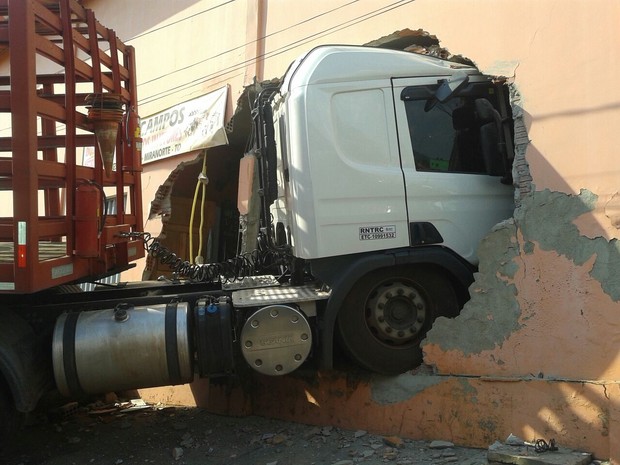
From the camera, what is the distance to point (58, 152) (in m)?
5.14

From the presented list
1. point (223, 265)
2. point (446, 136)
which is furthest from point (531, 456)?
point (223, 265)

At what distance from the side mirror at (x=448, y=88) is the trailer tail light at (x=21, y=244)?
3.14 metres

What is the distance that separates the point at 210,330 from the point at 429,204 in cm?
196

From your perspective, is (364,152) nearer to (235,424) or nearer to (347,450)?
(347,450)

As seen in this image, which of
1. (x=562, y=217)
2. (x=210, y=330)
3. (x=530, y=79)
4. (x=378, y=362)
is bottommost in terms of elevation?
(x=378, y=362)

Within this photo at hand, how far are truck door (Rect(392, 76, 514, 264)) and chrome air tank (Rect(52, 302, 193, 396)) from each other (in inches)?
78.9

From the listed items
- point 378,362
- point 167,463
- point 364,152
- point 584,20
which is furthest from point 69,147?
point 584,20

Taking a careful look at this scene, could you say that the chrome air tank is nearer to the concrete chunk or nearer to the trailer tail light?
the trailer tail light

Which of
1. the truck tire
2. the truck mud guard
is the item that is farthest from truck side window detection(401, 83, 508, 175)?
the truck tire

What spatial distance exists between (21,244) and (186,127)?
5.30m

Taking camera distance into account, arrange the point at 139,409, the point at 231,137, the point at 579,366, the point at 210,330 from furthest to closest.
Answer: the point at 231,137 < the point at 139,409 < the point at 210,330 < the point at 579,366

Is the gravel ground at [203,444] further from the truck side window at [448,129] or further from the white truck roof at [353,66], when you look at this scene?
the white truck roof at [353,66]

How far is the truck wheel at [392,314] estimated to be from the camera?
4898 millimetres

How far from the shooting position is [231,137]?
8.66 meters
